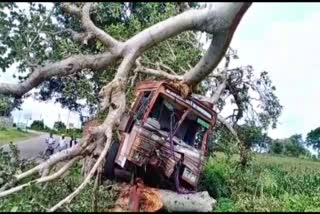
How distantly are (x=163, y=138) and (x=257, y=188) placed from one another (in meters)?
4.33

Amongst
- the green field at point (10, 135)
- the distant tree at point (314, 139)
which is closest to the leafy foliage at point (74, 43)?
the green field at point (10, 135)

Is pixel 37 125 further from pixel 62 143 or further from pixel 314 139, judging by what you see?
pixel 62 143

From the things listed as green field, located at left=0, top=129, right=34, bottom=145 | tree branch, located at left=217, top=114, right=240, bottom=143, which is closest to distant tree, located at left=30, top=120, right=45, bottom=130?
green field, located at left=0, top=129, right=34, bottom=145

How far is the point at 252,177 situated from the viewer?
15.9m

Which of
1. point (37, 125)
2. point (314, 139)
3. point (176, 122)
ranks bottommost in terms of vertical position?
point (176, 122)

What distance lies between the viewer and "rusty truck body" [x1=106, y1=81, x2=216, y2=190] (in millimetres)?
11727

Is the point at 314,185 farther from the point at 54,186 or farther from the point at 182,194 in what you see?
the point at 54,186

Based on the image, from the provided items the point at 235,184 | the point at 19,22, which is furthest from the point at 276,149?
the point at 19,22

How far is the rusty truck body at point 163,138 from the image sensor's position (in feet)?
38.5

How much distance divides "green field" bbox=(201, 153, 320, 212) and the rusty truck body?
112 centimetres

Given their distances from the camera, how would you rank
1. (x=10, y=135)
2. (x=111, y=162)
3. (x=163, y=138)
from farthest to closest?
(x=10, y=135) → (x=111, y=162) → (x=163, y=138)

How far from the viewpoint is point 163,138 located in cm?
1185

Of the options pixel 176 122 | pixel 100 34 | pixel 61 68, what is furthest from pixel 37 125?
pixel 61 68

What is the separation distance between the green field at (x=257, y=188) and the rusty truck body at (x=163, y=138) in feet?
3.68
